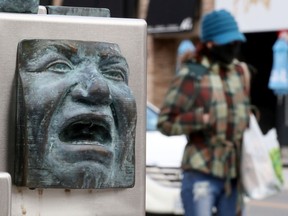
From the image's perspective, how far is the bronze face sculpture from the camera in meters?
2.41

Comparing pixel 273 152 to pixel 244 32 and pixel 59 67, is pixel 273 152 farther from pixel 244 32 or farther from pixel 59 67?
pixel 244 32

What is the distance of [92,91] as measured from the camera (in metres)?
2.40

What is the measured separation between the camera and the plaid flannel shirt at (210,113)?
5.90 m

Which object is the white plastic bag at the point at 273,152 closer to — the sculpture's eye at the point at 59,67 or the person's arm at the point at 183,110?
the person's arm at the point at 183,110

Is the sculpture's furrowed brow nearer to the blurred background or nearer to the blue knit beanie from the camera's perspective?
the blue knit beanie

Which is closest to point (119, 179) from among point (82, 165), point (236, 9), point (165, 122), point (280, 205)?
point (82, 165)

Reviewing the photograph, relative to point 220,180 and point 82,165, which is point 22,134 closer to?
point 82,165

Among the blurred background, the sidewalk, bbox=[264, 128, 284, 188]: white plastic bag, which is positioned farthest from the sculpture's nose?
the blurred background

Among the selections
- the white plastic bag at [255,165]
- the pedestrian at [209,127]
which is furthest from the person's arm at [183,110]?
the white plastic bag at [255,165]

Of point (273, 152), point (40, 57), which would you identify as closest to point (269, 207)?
point (273, 152)

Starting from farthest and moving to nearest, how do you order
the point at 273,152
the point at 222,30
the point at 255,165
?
the point at 273,152 < the point at 222,30 < the point at 255,165

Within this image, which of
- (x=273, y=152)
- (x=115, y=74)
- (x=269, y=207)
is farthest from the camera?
(x=269, y=207)

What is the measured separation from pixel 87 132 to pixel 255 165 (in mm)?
3834

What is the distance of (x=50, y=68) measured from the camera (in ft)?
8.07
